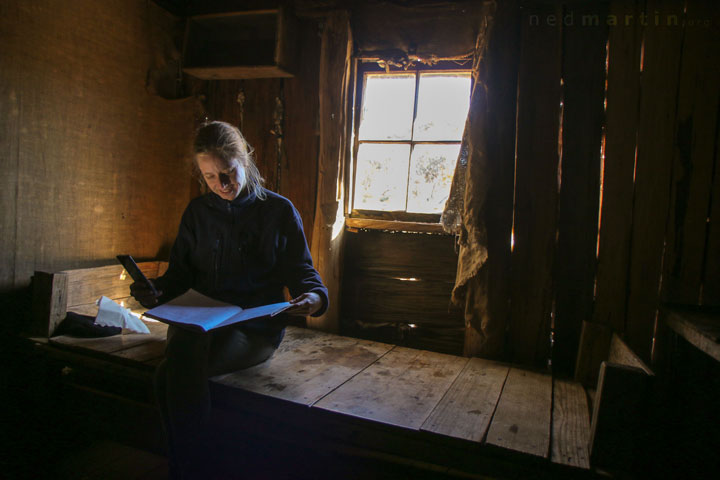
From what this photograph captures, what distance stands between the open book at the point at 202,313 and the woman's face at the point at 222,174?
550mm

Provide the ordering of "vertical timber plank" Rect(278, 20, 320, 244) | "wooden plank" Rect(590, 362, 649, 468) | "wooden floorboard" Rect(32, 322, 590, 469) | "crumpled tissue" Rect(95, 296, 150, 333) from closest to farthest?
1. "wooden plank" Rect(590, 362, 649, 468)
2. "wooden floorboard" Rect(32, 322, 590, 469)
3. "crumpled tissue" Rect(95, 296, 150, 333)
4. "vertical timber plank" Rect(278, 20, 320, 244)

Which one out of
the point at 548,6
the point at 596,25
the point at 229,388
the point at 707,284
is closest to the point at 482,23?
the point at 548,6

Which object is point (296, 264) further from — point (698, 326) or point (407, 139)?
point (698, 326)

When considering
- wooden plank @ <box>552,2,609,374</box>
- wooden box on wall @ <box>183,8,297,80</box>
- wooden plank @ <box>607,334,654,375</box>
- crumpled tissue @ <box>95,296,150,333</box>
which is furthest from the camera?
wooden box on wall @ <box>183,8,297,80</box>

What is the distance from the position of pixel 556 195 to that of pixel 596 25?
0.94 metres

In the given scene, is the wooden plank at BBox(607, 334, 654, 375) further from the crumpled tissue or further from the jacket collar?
the crumpled tissue

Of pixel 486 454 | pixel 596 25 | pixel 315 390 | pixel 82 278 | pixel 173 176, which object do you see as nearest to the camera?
pixel 486 454

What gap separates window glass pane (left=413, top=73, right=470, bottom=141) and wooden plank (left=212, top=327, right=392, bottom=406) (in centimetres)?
141

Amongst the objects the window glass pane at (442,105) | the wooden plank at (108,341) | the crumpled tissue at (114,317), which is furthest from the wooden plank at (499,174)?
the crumpled tissue at (114,317)

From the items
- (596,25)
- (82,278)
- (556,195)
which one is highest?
(596,25)

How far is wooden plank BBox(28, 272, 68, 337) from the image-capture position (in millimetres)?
2387

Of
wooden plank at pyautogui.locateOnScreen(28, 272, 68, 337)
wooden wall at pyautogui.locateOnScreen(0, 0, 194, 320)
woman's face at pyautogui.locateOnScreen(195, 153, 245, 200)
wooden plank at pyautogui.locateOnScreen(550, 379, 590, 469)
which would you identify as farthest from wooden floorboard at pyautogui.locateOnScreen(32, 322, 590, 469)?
woman's face at pyautogui.locateOnScreen(195, 153, 245, 200)

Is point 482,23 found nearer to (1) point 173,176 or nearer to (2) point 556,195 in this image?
(2) point 556,195

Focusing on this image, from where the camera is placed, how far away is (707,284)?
2.06m
